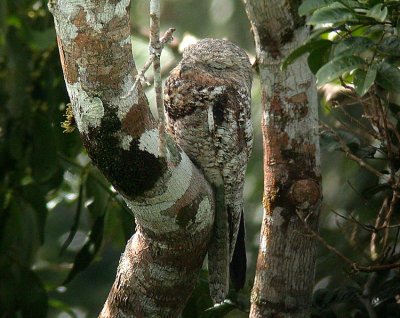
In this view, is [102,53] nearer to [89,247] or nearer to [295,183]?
[295,183]

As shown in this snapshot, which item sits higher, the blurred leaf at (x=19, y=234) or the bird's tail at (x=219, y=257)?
the bird's tail at (x=219, y=257)

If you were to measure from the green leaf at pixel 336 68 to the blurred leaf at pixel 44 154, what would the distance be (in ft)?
5.83

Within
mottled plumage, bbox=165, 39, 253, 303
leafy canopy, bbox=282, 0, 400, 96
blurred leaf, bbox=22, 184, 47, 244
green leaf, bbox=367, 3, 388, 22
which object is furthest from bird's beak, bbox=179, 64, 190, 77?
blurred leaf, bbox=22, 184, 47, 244

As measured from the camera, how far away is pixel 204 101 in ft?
8.56

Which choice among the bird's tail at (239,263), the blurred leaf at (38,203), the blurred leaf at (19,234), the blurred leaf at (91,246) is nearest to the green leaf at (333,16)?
the bird's tail at (239,263)

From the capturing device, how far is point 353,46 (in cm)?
206

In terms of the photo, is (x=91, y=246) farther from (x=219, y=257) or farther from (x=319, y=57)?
(x=319, y=57)

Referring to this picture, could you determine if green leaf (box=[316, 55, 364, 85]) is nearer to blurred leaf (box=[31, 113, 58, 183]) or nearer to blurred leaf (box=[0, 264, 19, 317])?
blurred leaf (box=[31, 113, 58, 183])

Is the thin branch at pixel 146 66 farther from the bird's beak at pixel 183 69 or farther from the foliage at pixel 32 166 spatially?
the foliage at pixel 32 166

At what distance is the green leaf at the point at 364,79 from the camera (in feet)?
6.56

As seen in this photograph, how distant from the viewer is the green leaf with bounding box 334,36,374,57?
2.05 metres

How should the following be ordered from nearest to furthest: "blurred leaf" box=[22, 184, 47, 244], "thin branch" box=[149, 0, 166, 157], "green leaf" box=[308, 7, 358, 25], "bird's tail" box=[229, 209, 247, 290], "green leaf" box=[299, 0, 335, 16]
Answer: "thin branch" box=[149, 0, 166, 157], "green leaf" box=[308, 7, 358, 25], "green leaf" box=[299, 0, 335, 16], "bird's tail" box=[229, 209, 247, 290], "blurred leaf" box=[22, 184, 47, 244]

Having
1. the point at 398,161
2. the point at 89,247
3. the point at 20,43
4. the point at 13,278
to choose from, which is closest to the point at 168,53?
the point at 20,43

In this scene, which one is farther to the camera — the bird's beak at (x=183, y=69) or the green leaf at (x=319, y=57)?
the bird's beak at (x=183, y=69)
